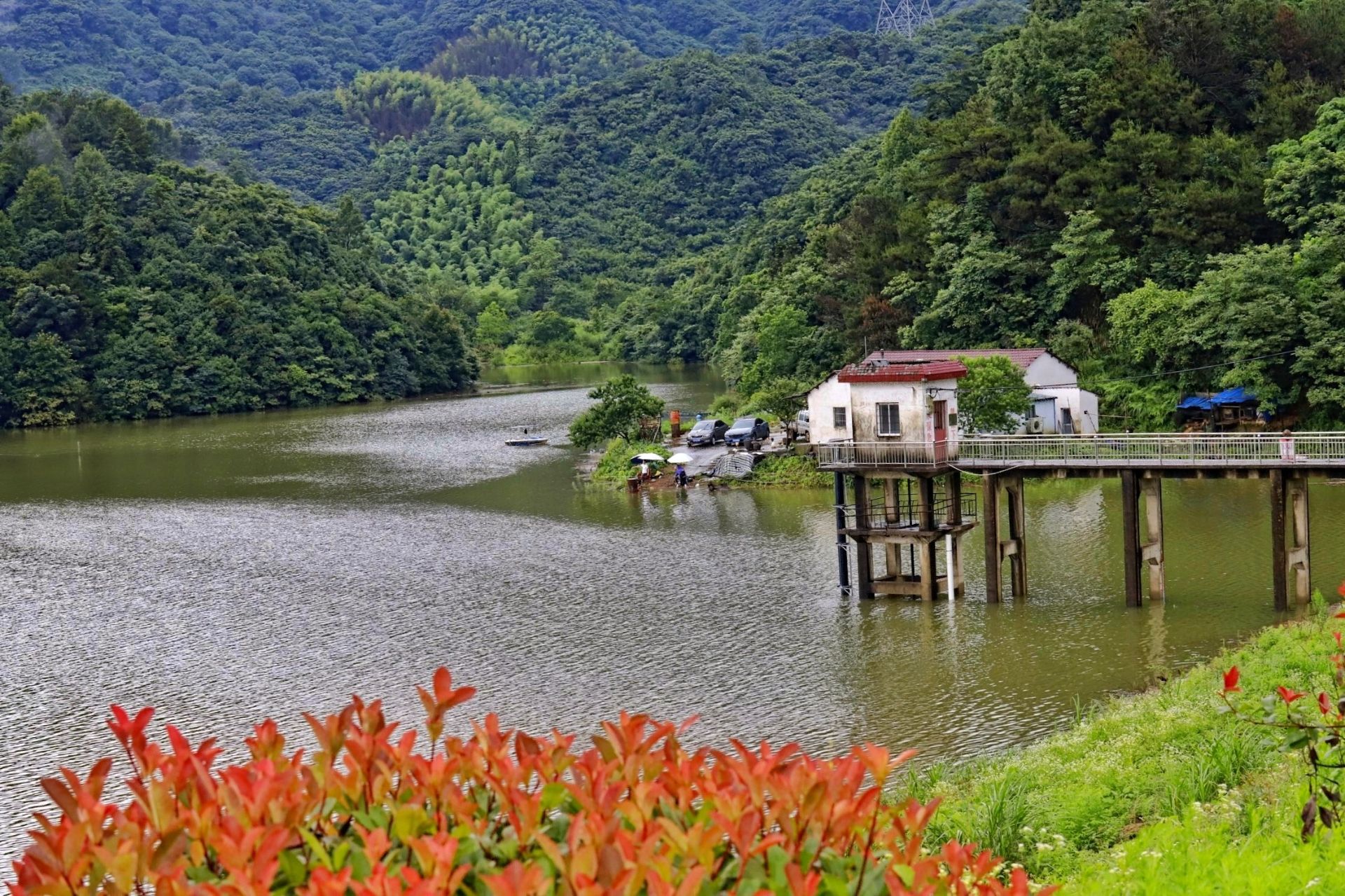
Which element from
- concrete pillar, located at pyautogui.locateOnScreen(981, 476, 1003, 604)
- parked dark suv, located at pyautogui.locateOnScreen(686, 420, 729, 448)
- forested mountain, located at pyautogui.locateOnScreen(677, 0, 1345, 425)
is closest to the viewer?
concrete pillar, located at pyautogui.locateOnScreen(981, 476, 1003, 604)

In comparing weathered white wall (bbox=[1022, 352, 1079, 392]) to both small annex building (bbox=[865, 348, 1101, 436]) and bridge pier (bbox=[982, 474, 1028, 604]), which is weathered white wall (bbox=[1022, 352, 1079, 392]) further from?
bridge pier (bbox=[982, 474, 1028, 604])

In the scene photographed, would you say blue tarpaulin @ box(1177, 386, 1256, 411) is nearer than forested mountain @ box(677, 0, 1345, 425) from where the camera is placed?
Yes

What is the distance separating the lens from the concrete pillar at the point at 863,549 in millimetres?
34719

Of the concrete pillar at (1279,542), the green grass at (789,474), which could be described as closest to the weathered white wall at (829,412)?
the concrete pillar at (1279,542)

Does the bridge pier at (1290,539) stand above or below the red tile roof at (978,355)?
below

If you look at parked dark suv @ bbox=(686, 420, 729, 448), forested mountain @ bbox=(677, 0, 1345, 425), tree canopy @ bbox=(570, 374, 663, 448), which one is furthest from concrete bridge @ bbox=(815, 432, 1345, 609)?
tree canopy @ bbox=(570, 374, 663, 448)

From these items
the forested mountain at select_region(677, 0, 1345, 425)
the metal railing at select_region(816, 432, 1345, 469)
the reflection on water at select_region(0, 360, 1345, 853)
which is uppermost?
the forested mountain at select_region(677, 0, 1345, 425)

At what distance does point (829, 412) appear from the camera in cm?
3516

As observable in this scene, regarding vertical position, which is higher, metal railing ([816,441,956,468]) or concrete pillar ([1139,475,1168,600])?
metal railing ([816,441,956,468])

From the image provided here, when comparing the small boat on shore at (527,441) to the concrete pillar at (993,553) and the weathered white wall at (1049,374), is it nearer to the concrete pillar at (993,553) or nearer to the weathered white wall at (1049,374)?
the weathered white wall at (1049,374)

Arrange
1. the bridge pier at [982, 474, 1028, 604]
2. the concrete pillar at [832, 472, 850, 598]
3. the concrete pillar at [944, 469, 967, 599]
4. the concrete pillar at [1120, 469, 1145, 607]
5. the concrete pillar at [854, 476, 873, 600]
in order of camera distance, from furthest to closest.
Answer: the concrete pillar at [832, 472, 850, 598] < the concrete pillar at [854, 476, 873, 600] < the concrete pillar at [944, 469, 967, 599] < the bridge pier at [982, 474, 1028, 604] < the concrete pillar at [1120, 469, 1145, 607]

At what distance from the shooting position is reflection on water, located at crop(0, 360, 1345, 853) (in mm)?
27266

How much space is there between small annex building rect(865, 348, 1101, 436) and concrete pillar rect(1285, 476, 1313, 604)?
18271 mm

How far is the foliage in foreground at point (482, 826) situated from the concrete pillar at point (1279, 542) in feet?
80.8
